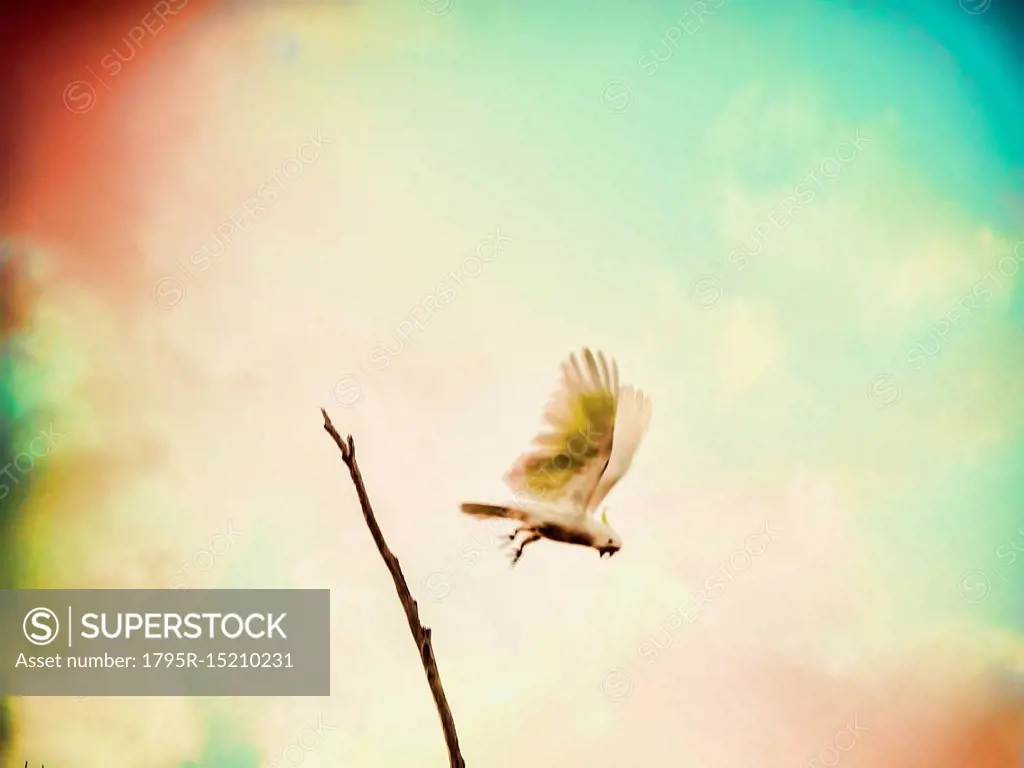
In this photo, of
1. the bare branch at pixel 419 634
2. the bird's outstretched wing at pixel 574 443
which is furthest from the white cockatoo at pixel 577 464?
the bare branch at pixel 419 634

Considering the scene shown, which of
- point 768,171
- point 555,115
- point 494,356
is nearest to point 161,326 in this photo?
point 494,356

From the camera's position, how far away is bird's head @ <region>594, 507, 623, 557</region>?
1874 millimetres

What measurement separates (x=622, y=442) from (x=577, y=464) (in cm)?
10

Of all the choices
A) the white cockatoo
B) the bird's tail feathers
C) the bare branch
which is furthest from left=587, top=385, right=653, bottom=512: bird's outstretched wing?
the bare branch

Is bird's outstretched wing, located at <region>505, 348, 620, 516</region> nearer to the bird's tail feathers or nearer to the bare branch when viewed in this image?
the bird's tail feathers

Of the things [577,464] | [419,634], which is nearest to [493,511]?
[577,464]

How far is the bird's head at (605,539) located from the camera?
187 cm

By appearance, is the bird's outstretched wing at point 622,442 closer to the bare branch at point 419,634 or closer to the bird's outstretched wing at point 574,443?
the bird's outstretched wing at point 574,443

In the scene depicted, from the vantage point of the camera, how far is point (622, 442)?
1863 millimetres

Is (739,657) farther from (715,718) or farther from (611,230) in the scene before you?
(611,230)

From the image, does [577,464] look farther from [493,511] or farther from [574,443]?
[493,511]

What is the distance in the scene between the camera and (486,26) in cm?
214

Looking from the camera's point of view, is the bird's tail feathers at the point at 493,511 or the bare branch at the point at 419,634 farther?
the bird's tail feathers at the point at 493,511

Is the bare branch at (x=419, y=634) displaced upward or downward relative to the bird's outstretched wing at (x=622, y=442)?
downward
